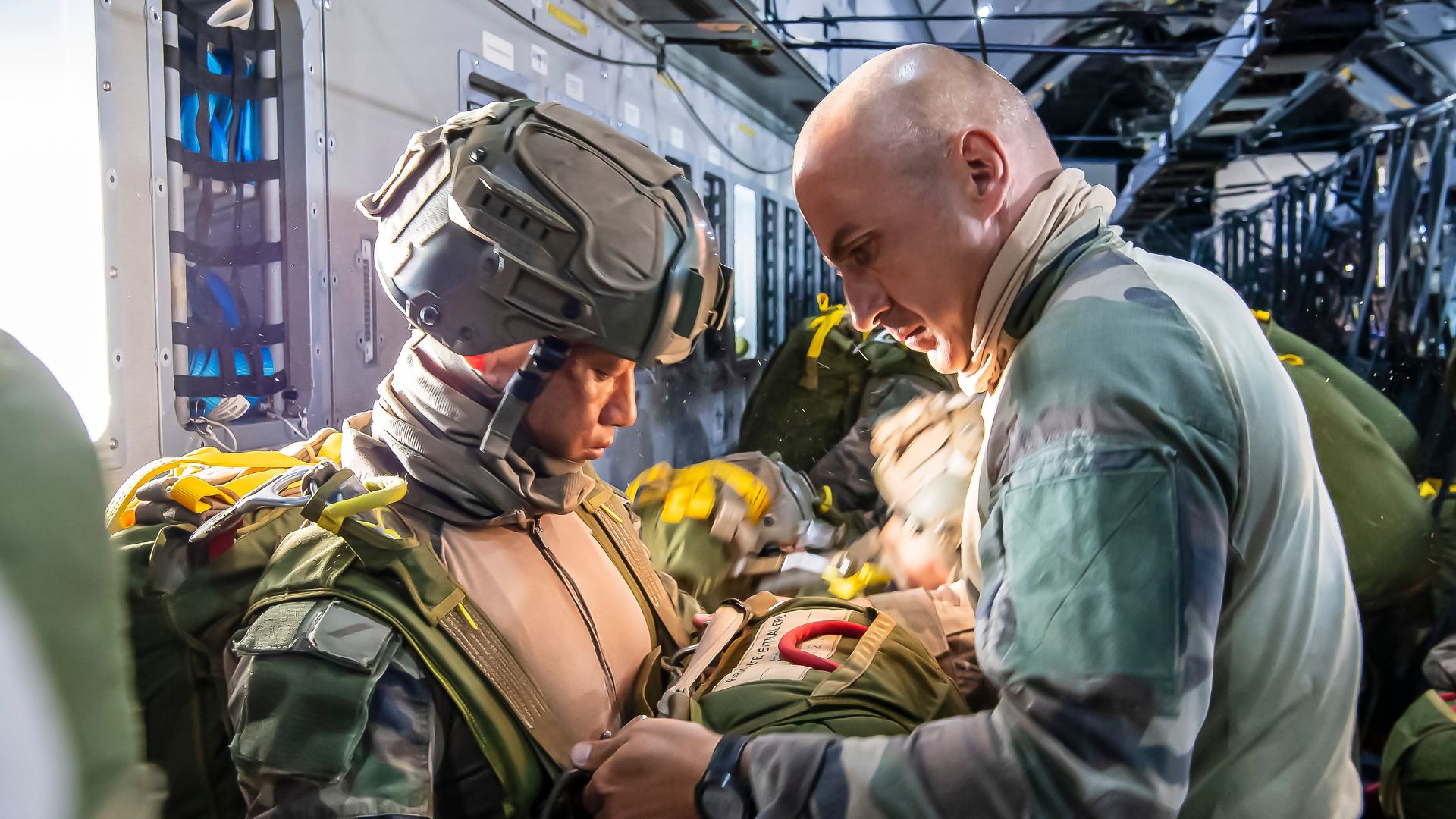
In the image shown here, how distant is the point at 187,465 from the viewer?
1.40 meters

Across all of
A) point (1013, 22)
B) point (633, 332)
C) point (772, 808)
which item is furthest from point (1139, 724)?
point (1013, 22)

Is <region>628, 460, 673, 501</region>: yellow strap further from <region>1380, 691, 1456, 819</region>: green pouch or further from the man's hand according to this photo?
<region>1380, 691, 1456, 819</region>: green pouch

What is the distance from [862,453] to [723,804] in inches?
106

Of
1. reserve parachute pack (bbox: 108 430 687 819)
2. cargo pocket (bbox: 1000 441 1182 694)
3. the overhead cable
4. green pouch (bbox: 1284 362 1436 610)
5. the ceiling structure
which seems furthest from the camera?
the ceiling structure

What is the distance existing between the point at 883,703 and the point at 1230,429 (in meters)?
0.65

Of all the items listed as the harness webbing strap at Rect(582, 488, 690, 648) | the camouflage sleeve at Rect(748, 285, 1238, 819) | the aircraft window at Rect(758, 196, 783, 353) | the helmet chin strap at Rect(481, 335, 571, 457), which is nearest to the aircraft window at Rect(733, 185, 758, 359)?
the aircraft window at Rect(758, 196, 783, 353)

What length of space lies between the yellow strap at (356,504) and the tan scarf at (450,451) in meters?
0.14

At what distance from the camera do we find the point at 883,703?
1.41 meters

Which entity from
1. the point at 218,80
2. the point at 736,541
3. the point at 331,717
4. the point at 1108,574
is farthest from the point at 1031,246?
the point at 218,80

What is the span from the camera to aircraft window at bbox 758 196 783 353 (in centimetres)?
486

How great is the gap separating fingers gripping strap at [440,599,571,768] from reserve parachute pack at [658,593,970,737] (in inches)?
6.7

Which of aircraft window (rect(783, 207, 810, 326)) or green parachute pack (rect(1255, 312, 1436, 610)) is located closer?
green parachute pack (rect(1255, 312, 1436, 610))

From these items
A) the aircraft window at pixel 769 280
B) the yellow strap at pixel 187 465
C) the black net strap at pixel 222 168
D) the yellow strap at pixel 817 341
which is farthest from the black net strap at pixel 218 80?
the aircraft window at pixel 769 280

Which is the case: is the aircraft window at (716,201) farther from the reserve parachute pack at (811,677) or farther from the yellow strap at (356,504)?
the yellow strap at (356,504)
